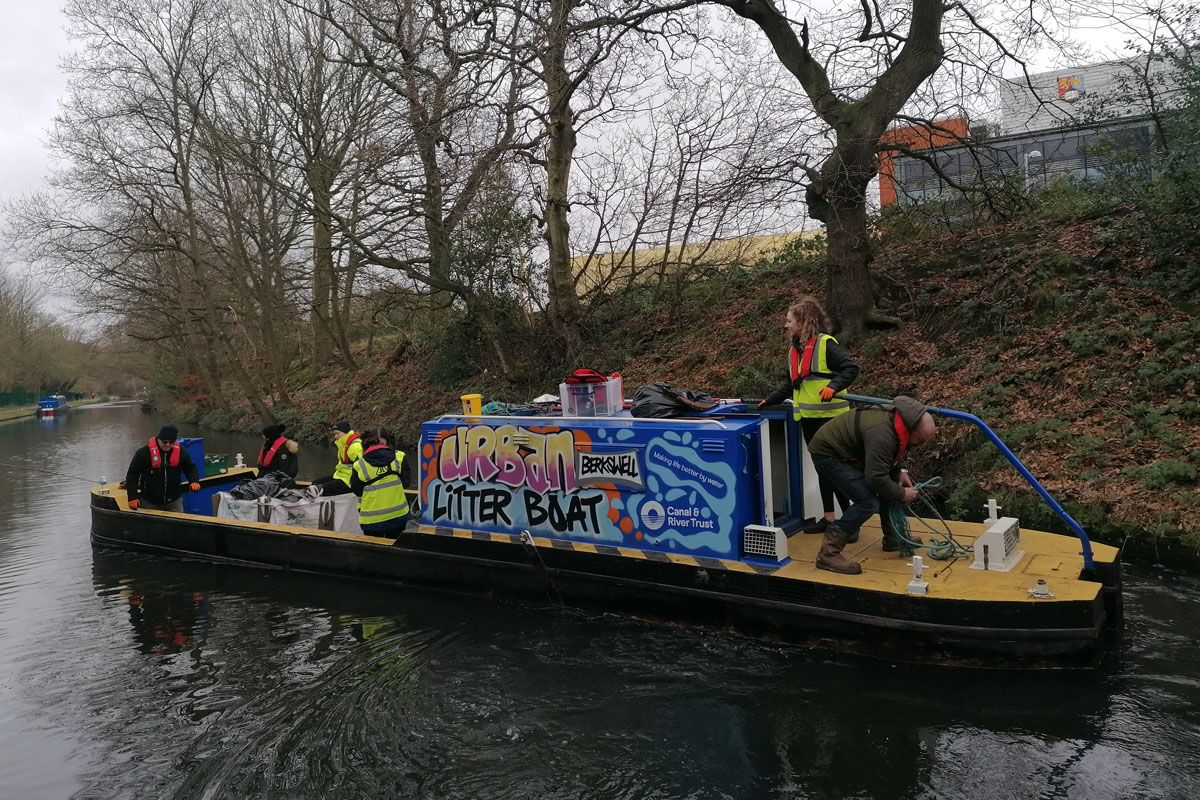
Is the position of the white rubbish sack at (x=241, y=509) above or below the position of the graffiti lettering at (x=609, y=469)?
below

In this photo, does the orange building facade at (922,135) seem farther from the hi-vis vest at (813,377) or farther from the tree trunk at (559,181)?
the hi-vis vest at (813,377)

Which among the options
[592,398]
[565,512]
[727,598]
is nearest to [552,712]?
[727,598]

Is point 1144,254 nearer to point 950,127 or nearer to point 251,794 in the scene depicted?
point 950,127

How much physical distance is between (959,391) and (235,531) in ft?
30.3

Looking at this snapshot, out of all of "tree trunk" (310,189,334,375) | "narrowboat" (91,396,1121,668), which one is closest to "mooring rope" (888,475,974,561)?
"narrowboat" (91,396,1121,668)

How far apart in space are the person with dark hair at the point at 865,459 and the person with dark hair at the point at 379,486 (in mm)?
4087

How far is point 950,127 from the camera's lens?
42.5ft

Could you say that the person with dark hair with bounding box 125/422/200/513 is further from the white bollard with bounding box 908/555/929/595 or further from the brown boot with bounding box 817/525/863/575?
the white bollard with bounding box 908/555/929/595

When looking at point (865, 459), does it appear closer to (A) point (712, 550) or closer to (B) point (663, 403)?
(A) point (712, 550)

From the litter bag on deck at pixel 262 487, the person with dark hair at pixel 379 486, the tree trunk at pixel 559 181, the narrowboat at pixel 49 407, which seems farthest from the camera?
the narrowboat at pixel 49 407

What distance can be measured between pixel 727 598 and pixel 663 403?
166 cm

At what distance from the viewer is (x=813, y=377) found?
6305 mm

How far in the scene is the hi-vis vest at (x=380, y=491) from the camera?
7754 mm

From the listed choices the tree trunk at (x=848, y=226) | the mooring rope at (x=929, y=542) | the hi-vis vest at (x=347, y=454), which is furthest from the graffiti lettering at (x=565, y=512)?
the tree trunk at (x=848, y=226)
